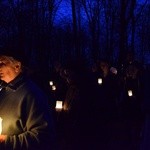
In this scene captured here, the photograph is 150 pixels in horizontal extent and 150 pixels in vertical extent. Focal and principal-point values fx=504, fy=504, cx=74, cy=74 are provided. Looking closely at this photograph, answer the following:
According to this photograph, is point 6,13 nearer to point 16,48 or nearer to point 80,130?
point 80,130

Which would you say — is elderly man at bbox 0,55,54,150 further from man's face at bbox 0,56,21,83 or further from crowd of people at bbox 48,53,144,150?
crowd of people at bbox 48,53,144,150

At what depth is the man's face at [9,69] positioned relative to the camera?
343 cm

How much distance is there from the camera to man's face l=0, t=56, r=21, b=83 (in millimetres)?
3426

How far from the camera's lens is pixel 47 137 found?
10.6 ft

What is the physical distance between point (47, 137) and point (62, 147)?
6.38 m

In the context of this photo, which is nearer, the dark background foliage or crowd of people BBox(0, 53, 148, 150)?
crowd of people BBox(0, 53, 148, 150)

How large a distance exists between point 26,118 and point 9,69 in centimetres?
38

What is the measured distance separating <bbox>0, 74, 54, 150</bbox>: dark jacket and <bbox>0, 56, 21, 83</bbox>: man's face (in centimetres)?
6

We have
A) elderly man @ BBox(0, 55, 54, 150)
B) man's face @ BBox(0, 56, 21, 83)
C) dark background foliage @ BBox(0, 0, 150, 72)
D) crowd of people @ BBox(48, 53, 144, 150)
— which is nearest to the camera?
elderly man @ BBox(0, 55, 54, 150)

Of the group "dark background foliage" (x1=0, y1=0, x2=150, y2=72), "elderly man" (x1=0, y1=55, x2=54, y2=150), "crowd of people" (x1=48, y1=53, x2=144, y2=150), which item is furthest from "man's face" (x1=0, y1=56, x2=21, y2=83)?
"dark background foliage" (x1=0, y1=0, x2=150, y2=72)

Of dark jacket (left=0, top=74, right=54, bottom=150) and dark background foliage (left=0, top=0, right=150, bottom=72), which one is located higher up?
dark background foliage (left=0, top=0, right=150, bottom=72)

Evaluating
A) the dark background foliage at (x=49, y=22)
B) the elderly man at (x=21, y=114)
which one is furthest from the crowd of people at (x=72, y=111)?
the dark background foliage at (x=49, y=22)

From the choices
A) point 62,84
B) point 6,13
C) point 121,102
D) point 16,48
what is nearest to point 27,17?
point 6,13

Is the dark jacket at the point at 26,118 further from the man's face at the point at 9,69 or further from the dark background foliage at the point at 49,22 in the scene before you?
the dark background foliage at the point at 49,22
